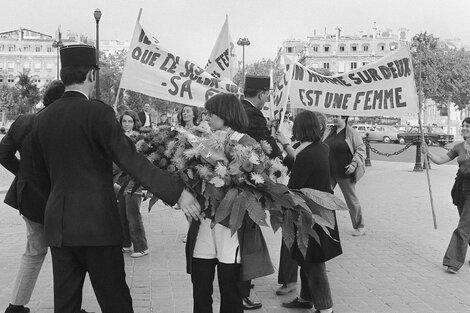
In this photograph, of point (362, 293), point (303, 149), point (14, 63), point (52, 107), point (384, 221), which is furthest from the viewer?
point (14, 63)

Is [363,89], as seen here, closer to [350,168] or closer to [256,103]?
[350,168]

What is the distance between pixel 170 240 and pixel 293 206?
4796 millimetres

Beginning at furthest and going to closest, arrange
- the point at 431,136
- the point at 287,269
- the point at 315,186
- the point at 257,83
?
1. the point at 431,136
2. the point at 287,269
3. the point at 257,83
4. the point at 315,186

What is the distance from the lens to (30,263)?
464cm

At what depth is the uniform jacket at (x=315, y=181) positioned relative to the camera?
4656 millimetres

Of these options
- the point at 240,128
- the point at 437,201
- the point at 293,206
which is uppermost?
the point at 240,128

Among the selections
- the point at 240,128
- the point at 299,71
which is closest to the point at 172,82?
the point at 299,71

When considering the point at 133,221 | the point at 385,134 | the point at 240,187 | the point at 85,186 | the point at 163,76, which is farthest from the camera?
the point at 385,134

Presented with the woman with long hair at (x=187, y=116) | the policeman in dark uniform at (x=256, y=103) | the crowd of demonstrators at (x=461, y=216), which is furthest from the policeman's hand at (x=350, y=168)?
the policeman in dark uniform at (x=256, y=103)

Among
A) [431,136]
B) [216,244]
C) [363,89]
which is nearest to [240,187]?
[216,244]

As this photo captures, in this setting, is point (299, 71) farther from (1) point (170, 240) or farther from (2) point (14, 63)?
(2) point (14, 63)

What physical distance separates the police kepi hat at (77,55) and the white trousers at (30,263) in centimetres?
175

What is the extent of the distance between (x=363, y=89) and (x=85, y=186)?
528 cm

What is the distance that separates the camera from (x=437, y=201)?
11961 mm
